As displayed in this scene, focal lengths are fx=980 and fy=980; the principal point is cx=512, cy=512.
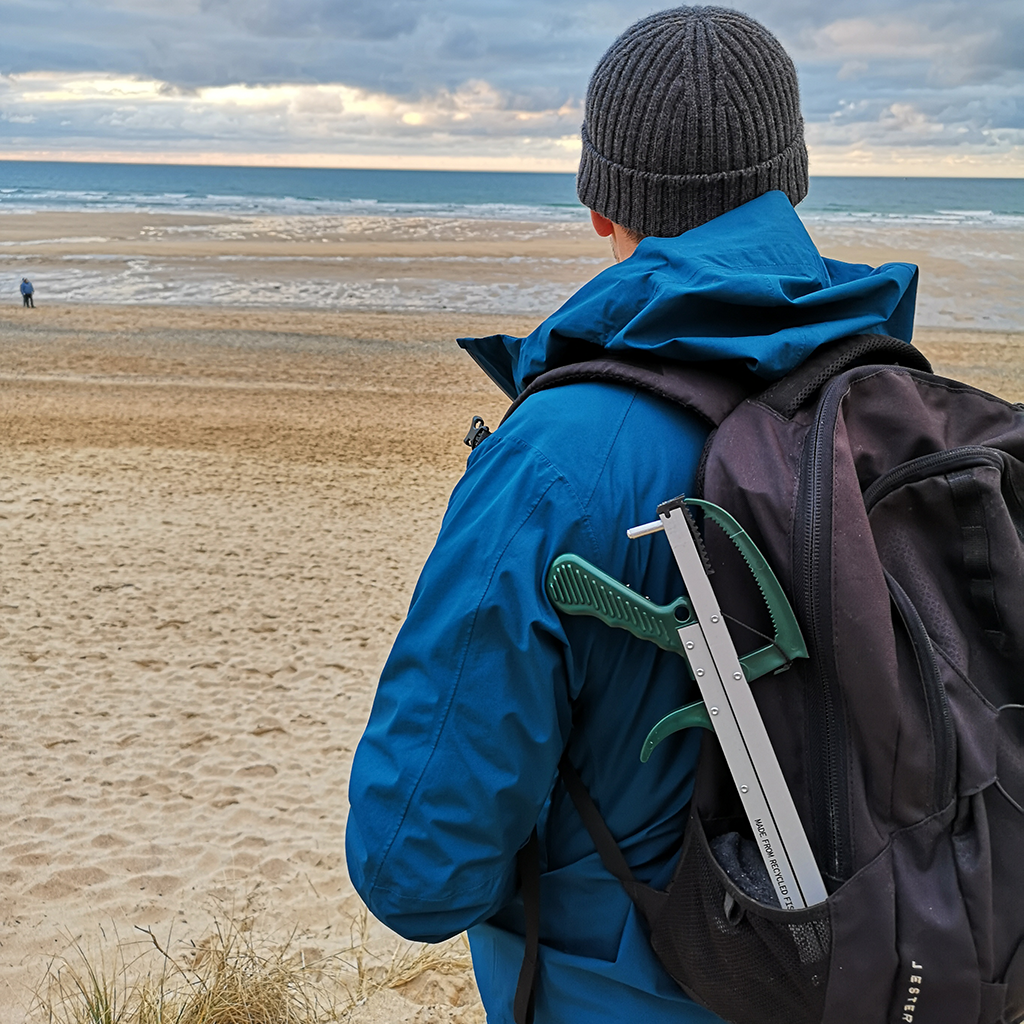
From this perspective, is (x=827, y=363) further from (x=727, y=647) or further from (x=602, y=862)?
(x=602, y=862)

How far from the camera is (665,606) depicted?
3.96ft

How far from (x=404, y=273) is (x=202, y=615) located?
78.2 ft

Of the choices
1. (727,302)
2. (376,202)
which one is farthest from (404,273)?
(376,202)

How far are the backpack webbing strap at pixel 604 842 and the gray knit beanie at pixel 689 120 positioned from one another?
2.82ft

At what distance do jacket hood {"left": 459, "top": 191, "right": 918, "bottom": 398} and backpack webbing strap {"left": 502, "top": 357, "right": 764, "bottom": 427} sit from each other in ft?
0.07

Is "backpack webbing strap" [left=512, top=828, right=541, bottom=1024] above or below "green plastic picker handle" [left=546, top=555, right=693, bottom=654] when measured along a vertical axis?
A: below

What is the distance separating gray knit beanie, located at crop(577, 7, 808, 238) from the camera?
150cm

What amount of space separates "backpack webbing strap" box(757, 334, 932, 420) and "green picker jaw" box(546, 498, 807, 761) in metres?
0.20

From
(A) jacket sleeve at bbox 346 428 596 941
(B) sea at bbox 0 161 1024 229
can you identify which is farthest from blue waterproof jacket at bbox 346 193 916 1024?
(B) sea at bbox 0 161 1024 229

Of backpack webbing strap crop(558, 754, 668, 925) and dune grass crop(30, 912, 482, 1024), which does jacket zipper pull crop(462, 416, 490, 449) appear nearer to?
backpack webbing strap crop(558, 754, 668, 925)

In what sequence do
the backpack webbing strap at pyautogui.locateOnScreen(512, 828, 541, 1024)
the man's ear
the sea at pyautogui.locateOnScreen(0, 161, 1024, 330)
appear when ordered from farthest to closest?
the sea at pyautogui.locateOnScreen(0, 161, 1024, 330), the man's ear, the backpack webbing strap at pyautogui.locateOnScreen(512, 828, 541, 1024)

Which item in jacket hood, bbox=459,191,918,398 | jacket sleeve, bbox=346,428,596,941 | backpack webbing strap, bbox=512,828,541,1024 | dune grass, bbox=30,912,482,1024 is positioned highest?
jacket hood, bbox=459,191,918,398

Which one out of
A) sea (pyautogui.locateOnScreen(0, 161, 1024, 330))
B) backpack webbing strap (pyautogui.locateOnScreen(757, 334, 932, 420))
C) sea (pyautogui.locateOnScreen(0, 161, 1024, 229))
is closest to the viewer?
backpack webbing strap (pyautogui.locateOnScreen(757, 334, 932, 420))

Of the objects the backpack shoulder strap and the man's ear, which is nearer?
the backpack shoulder strap
